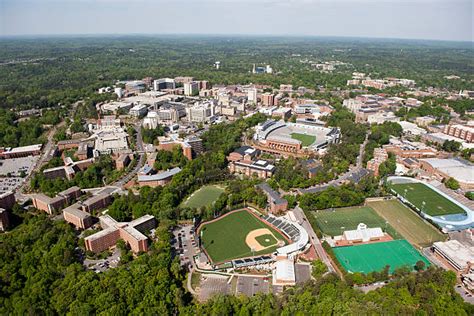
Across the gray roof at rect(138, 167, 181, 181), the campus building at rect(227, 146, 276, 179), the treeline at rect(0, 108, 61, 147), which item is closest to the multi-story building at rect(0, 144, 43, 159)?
the treeline at rect(0, 108, 61, 147)

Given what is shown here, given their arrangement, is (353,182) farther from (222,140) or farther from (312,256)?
(222,140)

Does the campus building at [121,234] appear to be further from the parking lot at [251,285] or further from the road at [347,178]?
the road at [347,178]

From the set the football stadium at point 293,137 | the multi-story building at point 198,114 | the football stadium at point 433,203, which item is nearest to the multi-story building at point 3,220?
the football stadium at point 293,137

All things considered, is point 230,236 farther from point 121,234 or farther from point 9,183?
point 9,183

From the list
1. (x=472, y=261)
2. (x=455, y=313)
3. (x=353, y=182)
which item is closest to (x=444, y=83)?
(x=353, y=182)

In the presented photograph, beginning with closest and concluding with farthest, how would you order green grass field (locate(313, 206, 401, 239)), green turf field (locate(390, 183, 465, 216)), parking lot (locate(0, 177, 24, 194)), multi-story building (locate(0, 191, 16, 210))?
1. green grass field (locate(313, 206, 401, 239))
2. multi-story building (locate(0, 191, 16, 210))
3. green turf field (locate(390, 183, 465, 216))
4. parking lot (locate(0, 177, 24, 194))

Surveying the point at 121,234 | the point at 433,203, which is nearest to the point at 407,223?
the point at 433,203

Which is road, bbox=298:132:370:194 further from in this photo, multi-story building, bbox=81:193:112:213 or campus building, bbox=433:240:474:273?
multi-story building, bbox=81:193:112:213
